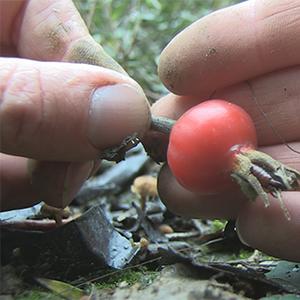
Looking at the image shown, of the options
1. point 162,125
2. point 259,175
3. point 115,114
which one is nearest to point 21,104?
point 115,114

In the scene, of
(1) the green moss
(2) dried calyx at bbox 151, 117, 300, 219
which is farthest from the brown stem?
(1) the green moss

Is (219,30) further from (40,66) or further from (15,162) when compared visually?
(15,162)

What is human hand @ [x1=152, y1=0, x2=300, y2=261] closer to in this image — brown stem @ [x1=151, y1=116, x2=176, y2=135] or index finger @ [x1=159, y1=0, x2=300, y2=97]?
index finger @ [x1=159, y1=0, x2=300, y2=97]

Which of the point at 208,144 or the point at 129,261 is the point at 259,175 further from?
the point at 129,261

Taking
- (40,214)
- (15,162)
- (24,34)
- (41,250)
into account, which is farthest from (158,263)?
(24,34)

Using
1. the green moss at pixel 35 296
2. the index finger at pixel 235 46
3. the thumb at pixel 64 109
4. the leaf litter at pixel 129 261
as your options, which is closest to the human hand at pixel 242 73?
the index finger at pixel 235 46

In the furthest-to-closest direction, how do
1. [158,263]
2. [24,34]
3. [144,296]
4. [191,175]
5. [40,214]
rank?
[24,34] < [40,214] < [158,263] < [191,175] < [144,296]
